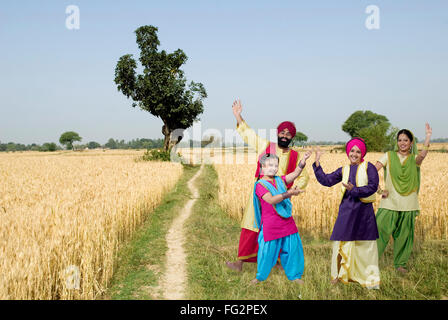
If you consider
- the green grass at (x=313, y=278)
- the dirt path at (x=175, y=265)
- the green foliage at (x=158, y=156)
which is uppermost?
the green foliage at (x=158, y=156)

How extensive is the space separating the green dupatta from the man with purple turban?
103 cm

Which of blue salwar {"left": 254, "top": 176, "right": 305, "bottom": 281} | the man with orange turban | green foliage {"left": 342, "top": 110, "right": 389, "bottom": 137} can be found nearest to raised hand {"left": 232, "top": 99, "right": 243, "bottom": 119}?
the man with orange turban

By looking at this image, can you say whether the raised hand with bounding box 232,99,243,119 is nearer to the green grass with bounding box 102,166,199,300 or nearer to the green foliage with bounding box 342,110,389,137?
the green grass with bounding box 102,166,199,300

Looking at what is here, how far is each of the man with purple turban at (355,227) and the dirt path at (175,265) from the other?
2751 mm

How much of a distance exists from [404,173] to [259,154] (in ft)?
9.05

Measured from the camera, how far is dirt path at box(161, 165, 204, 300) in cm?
536

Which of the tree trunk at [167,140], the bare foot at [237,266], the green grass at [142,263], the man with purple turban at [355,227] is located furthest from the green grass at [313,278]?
the tree trunk at [167,140]

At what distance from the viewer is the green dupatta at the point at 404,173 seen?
18.1 feet

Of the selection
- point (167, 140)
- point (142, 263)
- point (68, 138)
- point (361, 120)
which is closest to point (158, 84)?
point (167, 140)

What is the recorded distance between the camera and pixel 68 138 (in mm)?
149875

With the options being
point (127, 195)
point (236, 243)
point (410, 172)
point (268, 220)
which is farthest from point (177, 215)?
point (410, 172)

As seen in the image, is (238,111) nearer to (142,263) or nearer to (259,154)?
(259,154)

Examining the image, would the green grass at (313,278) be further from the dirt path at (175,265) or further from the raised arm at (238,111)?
the raised arm at (238,111)

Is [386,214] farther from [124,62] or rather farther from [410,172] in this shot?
[124,62]
